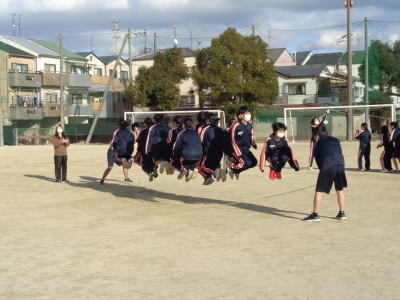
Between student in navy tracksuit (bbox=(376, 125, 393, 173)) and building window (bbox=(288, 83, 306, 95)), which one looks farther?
building window (bbox=(288, 83, 306, 95))

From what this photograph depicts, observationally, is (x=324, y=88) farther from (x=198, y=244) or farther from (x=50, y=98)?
(x=198, y=244)

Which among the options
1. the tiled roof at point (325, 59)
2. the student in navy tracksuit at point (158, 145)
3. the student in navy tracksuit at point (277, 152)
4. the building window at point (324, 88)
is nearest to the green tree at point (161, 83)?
the building window at point (324, 88)

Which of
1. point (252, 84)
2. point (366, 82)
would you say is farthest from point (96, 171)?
point (366, 82)

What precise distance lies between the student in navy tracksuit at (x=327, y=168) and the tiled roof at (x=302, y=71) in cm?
4828

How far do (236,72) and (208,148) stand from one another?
34441 mm

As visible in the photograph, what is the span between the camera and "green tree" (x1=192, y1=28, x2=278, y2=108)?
45.6m

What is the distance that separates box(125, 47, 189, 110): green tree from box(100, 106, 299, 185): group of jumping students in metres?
37.6

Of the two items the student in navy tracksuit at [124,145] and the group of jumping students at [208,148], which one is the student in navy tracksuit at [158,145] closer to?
the group of jumping students at [208,148]

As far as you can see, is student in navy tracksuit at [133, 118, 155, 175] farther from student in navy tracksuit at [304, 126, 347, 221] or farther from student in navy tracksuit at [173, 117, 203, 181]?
student in navy tracksuit at [304, 126, 347, 221]

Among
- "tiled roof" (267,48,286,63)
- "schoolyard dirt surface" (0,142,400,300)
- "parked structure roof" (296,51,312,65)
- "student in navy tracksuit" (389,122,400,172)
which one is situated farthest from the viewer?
"parked structure roof" (296,51,312,65)

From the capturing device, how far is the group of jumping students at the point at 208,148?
37.0 ft

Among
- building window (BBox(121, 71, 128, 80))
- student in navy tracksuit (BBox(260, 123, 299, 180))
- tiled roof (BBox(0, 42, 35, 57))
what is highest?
tiled roof (BBox(0, 42, 35, 57))

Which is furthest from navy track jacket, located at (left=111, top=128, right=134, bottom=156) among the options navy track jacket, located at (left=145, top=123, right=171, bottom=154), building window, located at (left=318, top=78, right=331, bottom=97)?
building window, located at (left=318, top=78, right=331, bottom=97)

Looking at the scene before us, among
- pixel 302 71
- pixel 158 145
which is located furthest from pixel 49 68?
pixel 158 145
